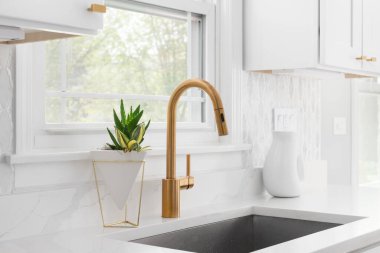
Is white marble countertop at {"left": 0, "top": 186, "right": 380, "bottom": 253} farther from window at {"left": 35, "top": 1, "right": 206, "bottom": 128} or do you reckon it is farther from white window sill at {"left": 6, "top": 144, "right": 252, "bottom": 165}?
window at {"left": 35, "top": 1, "right": 206, "bottom": 128}

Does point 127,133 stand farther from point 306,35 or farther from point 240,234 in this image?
point 306,35

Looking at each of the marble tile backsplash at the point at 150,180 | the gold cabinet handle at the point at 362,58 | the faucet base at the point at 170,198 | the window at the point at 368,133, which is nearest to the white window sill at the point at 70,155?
the marble tile backsplash at the point at 150,180

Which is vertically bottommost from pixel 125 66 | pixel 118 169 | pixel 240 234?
pixel 240 234

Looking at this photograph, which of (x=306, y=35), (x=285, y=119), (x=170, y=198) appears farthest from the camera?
(x=285, y=119)

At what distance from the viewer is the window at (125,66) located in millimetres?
2012

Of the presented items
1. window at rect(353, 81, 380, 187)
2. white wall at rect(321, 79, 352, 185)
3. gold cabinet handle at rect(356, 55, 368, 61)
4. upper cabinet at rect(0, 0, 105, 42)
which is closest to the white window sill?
upper cabinet at rect(0, 0, 105, 42)

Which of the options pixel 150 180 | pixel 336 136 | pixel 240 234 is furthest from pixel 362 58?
pixel 150 180

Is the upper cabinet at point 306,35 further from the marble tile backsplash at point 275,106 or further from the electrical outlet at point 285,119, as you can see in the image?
the electrical outlet at point 285,119

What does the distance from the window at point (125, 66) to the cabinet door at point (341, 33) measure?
1.60 ft

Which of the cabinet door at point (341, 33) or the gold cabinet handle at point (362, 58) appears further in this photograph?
the gold cabinet handle at point (362, 58)

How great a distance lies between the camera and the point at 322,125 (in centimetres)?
329

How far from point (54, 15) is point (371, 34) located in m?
1.77

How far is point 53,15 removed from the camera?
1381 millimetres

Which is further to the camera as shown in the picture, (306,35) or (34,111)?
(306,35)
